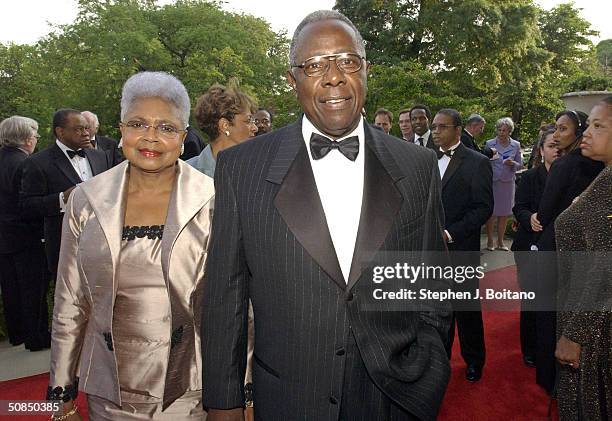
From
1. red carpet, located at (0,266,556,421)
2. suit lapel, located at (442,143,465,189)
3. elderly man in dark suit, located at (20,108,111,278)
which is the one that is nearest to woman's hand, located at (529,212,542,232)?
suit lapel, located at (442,143,465,189)

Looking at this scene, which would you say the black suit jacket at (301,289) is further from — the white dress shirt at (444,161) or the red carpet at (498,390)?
the white dress shirt at (444,161)

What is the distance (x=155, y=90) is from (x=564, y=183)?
318 cm

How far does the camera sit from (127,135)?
6.75 ft

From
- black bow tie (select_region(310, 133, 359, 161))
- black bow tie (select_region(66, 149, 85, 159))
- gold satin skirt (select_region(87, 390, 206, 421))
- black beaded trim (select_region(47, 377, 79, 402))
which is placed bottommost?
gold satin skirt (select_region(87, 390, 206, 421))

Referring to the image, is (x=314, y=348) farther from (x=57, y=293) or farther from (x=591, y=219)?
(x=591, y=219)

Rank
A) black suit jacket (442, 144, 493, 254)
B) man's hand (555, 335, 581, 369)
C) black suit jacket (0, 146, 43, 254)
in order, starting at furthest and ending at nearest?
black suit jacket (0, 146, 43, 254) → black suit jacket (442, 144, 493, 254) → man's hand (555, 335, 581, 369)

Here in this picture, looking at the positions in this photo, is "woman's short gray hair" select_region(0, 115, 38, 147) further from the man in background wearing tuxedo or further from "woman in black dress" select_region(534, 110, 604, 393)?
"woman in black dress" select_region(534, 110, 604, 393)

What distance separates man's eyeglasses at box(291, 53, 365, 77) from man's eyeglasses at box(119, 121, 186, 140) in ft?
2.15

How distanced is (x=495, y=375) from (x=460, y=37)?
65.4ft

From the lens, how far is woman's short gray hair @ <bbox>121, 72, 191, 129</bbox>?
81.1 inches

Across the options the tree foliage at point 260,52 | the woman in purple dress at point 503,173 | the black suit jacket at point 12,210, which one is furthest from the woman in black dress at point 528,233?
the tree foliage at point 260,52

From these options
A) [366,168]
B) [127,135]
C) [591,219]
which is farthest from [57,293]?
[591,219]

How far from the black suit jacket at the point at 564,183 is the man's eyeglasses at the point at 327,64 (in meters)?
2.73

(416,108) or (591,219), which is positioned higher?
(416,108)
